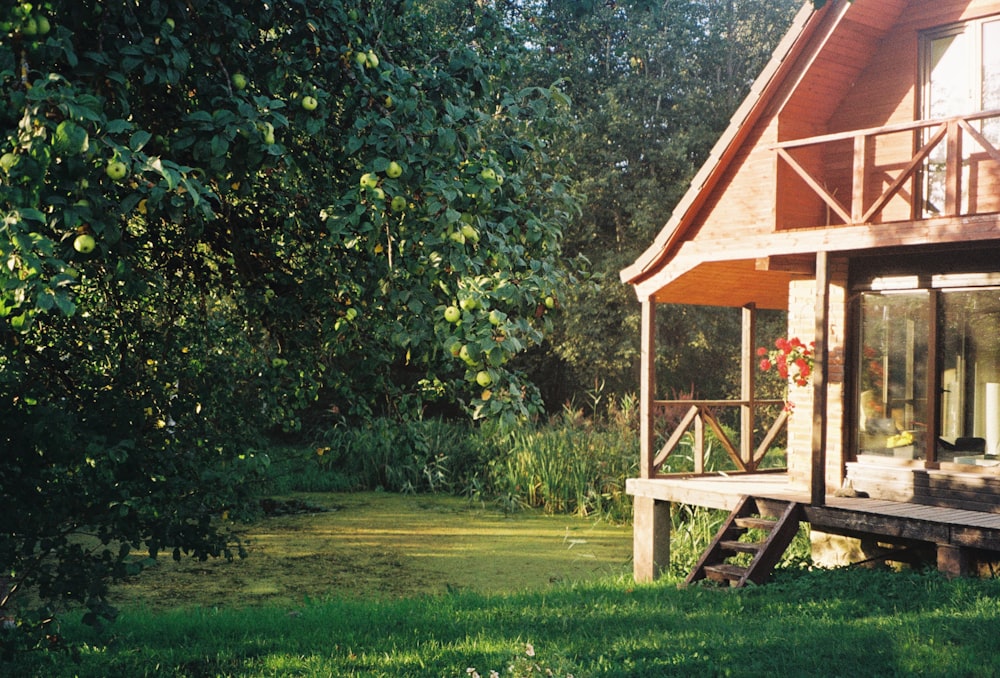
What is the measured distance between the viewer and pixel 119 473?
4.75m

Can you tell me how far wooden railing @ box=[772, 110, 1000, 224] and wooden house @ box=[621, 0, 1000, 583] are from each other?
0.07ft

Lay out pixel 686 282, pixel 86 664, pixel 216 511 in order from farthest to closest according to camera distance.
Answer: pixel 686 282, pixel 86 664, pixel 216 511

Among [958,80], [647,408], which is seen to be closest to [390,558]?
[647,408]

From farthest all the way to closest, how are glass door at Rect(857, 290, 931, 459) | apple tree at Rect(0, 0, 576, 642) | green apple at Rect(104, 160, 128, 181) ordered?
glass door at Rect(857, 290, 931, 459), apple tree at Rect(0, 0, 576, 642), green apple at Rect(104, 160, 128, 181)

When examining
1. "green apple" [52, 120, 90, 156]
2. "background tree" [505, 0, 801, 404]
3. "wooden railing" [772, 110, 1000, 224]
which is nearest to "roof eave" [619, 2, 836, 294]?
"wooden railing" [772, 110, 1000, 224]

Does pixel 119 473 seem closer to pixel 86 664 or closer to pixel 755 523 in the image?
pixel 86 664

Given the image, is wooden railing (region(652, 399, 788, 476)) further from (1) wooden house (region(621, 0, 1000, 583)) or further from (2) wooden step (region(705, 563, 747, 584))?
(2) wooden step (region(705, 563, 747, 584))

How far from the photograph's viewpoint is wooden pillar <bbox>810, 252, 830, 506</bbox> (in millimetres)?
9352

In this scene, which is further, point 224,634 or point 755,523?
point 755,523

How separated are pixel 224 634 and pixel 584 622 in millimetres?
2628

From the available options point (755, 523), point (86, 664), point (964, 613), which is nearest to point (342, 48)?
point (86, 664)

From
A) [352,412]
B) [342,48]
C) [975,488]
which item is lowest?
[975,488]

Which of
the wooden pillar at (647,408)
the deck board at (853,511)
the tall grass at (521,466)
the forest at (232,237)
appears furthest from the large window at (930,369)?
the forest at (232,237)

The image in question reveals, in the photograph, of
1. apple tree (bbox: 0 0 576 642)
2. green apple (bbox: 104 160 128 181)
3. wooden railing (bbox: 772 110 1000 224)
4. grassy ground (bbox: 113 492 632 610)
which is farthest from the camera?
grassy ground (bbox: 113 492 632 610)
